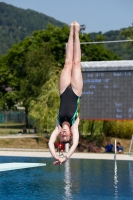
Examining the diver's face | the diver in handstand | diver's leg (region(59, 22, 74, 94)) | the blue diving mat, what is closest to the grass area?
the blue diving mat

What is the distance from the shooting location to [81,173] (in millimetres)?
19891

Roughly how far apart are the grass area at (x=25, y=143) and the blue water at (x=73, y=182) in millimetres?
7812

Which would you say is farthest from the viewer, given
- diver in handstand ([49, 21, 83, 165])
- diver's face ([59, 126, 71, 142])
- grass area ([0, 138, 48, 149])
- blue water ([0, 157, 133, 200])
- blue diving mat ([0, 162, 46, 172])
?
grass area ([0, 138, 48, 149])

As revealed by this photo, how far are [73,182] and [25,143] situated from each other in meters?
13.9

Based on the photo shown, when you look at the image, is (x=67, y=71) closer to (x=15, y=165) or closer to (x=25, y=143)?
(x=15, y=165)

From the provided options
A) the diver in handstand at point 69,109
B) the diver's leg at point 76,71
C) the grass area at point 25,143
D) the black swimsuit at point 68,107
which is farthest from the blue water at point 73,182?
the grass area at point 25,143

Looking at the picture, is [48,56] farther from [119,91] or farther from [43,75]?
[119,91]

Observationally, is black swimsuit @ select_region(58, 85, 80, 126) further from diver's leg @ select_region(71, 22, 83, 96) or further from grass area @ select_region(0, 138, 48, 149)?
grass area @ select_region(0, 138, 48, 149)

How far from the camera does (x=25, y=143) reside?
31469mm

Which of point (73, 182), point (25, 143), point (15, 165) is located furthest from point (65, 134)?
point (25, 143)

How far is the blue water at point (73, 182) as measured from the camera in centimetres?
1569

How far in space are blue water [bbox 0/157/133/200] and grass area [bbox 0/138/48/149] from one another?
7812 millimetres

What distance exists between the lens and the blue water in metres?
15.7

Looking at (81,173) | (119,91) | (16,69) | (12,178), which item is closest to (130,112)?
(119,91)
